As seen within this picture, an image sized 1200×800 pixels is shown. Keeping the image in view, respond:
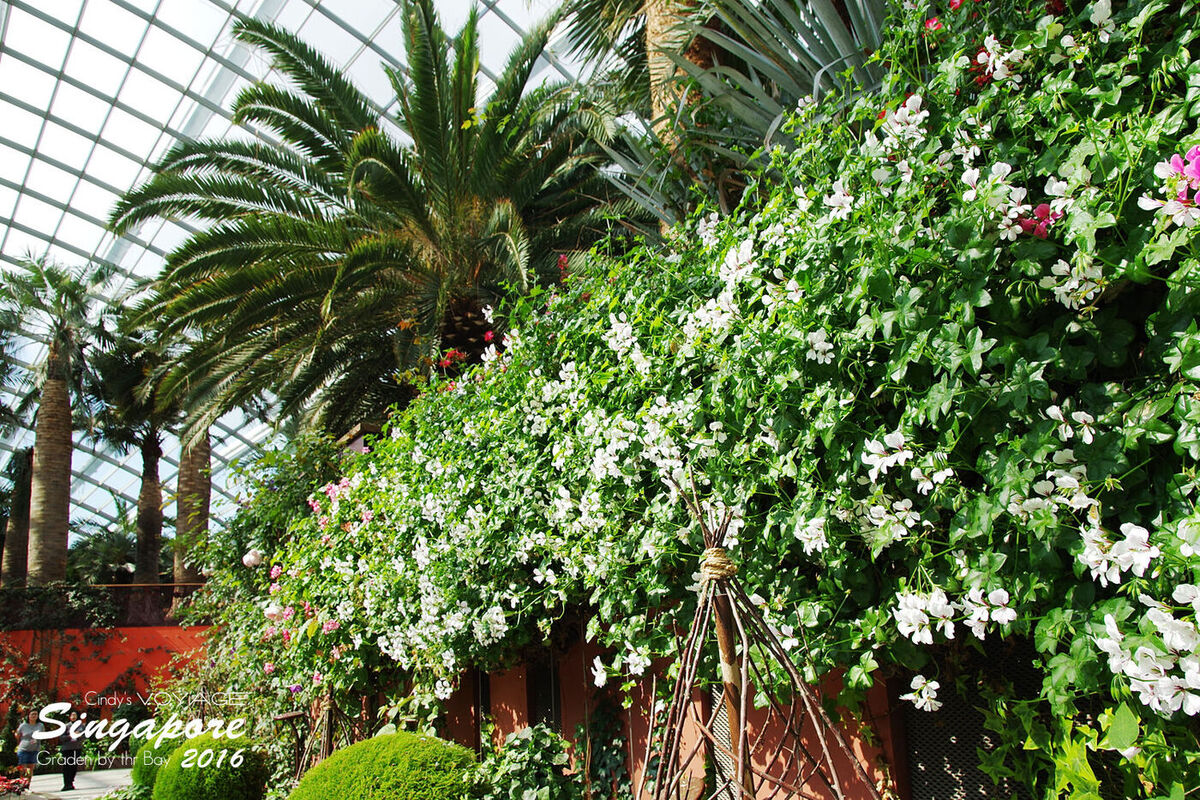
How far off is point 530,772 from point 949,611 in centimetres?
292

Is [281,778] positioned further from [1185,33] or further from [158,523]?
[158,523]

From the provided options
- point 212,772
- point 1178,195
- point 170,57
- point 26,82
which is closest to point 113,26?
point 170,57

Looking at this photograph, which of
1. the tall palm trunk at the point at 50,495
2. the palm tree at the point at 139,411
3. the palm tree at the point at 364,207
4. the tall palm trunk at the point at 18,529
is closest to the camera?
the palm tree at the point at 364,207

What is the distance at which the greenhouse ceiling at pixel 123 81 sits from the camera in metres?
14.2

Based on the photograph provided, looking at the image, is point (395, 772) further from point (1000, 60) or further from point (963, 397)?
point (1000, 60)

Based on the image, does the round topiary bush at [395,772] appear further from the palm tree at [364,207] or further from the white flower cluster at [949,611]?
the palm tree at [364,207]

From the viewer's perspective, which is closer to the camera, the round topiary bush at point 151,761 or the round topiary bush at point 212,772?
the round topiary bush at point 212,772

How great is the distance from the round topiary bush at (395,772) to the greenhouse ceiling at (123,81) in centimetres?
828

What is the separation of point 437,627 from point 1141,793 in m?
3.32

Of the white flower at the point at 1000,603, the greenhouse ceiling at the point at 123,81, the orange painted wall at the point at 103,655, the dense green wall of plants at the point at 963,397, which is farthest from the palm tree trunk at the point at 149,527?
the white flower at the point at 1000,603

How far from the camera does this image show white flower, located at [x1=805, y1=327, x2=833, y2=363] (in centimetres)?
227

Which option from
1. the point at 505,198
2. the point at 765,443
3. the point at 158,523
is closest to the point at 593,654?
the point at 765,443

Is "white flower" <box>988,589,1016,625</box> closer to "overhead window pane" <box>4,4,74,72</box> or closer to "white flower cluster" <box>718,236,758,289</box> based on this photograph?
"white flower cluster" <box>718,236,758,289</box>

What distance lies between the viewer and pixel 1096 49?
202 cm
